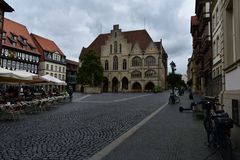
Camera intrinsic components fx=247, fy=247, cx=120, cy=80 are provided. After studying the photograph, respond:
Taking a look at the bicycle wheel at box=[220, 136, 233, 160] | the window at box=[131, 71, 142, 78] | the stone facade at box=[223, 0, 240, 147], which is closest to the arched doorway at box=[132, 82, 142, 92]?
the window at box=[131, 71, 142, 78]

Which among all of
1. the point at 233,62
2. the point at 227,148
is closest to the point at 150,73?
the point at 233,62

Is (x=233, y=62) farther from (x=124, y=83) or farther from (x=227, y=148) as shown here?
(x=124, y=83)

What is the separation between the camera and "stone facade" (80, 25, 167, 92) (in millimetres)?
79312

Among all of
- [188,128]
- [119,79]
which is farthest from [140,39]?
[188,128]

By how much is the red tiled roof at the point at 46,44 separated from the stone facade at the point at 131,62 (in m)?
16.7

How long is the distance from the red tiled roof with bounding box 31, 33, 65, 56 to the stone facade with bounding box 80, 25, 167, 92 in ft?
54.8

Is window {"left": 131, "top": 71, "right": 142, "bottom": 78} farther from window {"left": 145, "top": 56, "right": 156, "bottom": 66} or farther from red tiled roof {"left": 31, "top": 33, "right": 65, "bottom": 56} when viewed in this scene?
red tiled roof {"left": 31, "top": 33, "right": 65, "bottom": 56}

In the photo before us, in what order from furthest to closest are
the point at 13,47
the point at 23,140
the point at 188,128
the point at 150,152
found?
the point at 13,47, the point at 188,128, the point at 23,140, the point at 150,152

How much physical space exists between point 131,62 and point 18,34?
36.6 metres

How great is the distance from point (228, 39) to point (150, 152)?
5.10 m

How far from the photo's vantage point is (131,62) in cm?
8294

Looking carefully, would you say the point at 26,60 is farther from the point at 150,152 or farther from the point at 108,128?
the point at 150,152

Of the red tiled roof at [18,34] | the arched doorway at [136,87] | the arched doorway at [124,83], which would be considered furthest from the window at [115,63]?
the red tiled roof at [18,34]

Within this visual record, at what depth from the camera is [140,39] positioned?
86.4 m
